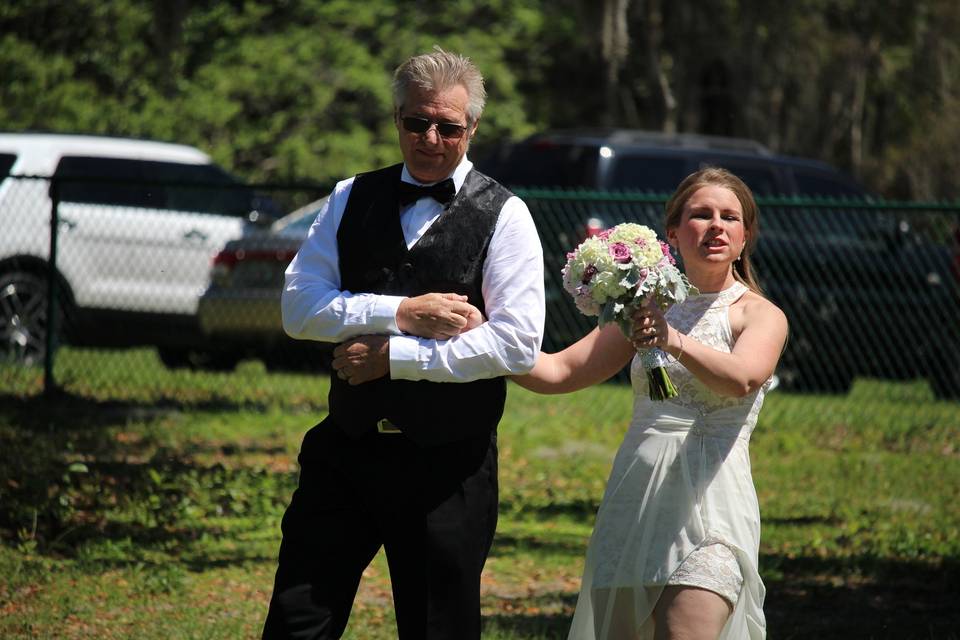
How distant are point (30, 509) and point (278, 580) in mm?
3939

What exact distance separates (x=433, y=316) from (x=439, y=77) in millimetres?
660

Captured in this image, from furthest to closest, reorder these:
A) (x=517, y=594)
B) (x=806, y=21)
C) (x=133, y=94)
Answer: (x=806, y=21) → (x=133, y=94) → (x=517, y=594)

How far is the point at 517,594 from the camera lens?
623 centimetres

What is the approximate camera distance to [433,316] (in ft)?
11.3

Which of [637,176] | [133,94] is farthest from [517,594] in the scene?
[133,94]

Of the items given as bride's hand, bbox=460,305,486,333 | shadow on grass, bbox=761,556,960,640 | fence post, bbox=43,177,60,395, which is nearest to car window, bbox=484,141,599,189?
fence post, bbox=43,177,60,395

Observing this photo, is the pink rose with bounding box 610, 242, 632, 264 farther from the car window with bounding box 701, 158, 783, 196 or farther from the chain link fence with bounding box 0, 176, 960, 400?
the car window with bounding box 701, 158, 783, 196

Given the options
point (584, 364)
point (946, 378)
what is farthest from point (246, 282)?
point (584, 364)

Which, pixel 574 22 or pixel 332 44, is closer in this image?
pixel 332 44

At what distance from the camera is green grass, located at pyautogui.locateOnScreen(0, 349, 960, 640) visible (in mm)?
5840

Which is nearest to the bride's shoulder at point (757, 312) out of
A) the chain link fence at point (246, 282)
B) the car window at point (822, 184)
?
the chain link fence at point (246, 282)

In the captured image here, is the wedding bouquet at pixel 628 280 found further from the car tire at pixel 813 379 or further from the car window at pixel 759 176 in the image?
the car window at pixel 759 176

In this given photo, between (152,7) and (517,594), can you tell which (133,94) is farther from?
(517,594)

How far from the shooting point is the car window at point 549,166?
1195 centimetres
